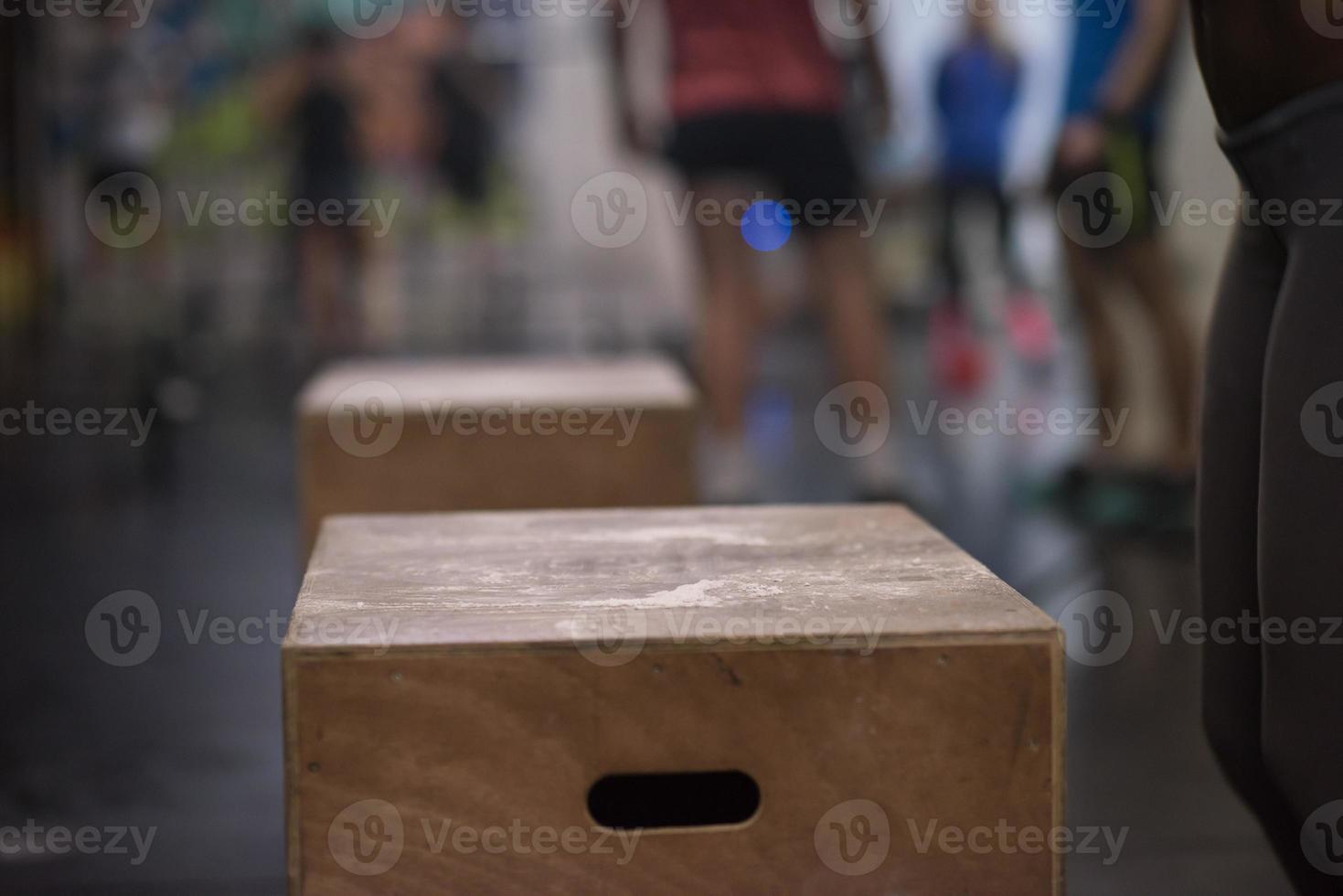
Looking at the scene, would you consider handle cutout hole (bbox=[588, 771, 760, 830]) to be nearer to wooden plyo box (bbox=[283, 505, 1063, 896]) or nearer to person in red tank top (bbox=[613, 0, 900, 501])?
wooden plyo box (bbox=[283, 505, 1063, 896])

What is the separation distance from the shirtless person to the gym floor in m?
0.34

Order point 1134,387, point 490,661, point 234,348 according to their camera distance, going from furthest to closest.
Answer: point 234,348 < point 1134,387 < point 490,661

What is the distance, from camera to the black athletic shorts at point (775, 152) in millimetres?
2596

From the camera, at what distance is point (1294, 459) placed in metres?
0.88

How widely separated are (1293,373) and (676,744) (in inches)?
16.1

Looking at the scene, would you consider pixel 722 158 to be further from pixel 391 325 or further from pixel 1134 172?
pixel 391 325

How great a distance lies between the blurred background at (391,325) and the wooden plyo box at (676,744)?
18.4 inches

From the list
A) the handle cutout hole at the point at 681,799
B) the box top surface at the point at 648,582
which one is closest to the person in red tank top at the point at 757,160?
the box top surface at the point at 648,582

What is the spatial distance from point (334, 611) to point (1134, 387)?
3088mm

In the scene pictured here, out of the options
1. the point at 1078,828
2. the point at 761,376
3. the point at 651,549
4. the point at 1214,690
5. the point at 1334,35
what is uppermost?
the point at 1334,35

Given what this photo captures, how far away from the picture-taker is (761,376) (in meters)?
4.81

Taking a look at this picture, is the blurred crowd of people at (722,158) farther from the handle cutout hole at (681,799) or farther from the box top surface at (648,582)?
the handle cutout hole at (681,799)

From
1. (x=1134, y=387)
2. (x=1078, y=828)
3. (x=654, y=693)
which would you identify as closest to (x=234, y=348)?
(x=1134, y=387)

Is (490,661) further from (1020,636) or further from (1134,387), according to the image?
(1134,387)
